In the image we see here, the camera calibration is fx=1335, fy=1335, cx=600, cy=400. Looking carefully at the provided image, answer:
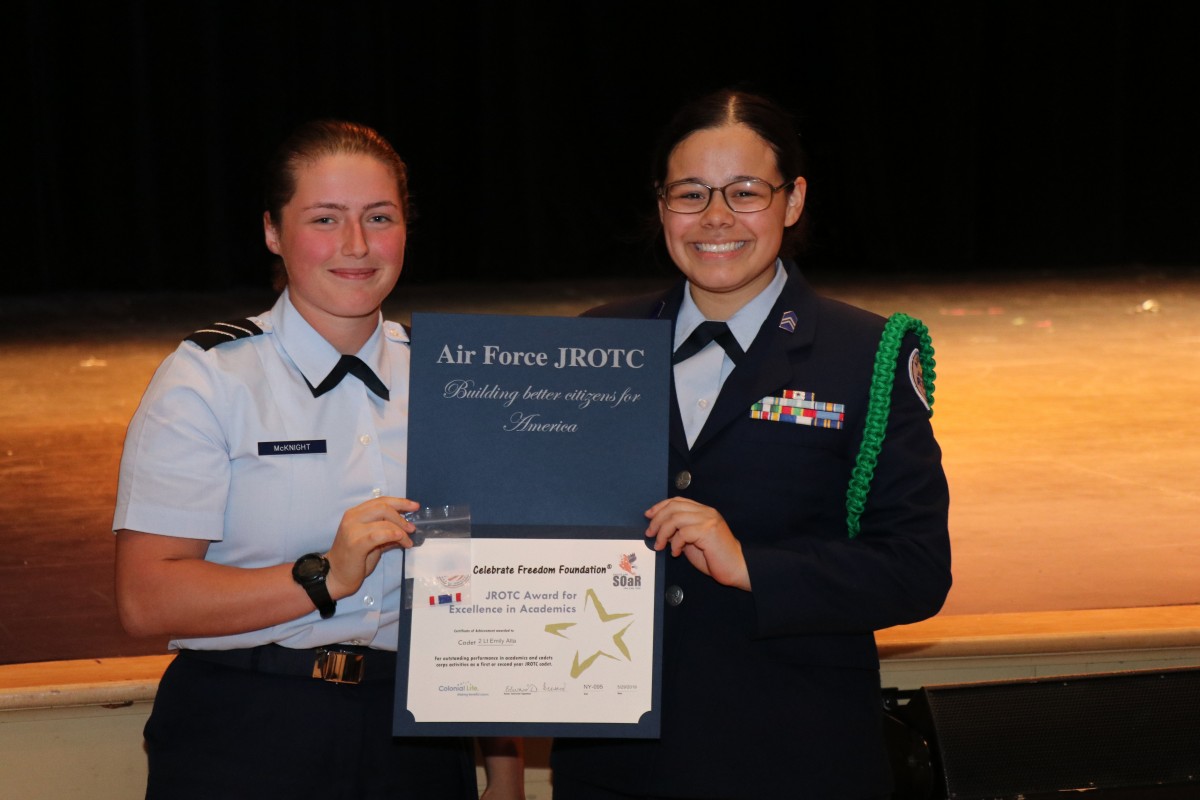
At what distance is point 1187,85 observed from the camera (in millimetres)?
9781

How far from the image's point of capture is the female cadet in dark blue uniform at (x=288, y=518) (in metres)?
1.43

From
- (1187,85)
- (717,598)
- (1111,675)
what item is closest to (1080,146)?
(1187,85)

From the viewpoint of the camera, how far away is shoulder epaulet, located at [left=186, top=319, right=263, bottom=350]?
1.50 meters

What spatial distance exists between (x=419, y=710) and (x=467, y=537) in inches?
7.4

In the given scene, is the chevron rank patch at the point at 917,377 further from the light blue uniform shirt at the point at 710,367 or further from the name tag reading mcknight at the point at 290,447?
the name tag reading mcknight at the point at 290,447

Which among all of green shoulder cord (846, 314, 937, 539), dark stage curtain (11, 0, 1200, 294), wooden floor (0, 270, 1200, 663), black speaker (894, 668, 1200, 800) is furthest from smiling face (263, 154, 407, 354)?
dark stage curtain (11, 0, 1200, 294)

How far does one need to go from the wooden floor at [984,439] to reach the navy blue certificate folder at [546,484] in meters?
1.37

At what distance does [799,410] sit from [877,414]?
8 centimetres

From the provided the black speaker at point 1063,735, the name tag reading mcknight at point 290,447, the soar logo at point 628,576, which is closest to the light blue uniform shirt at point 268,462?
the name tag reading mcknight at point 290,447

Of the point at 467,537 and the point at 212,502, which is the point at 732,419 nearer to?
the point at 467,537

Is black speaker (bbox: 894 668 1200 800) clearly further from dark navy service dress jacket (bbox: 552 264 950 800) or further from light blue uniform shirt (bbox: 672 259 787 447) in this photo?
light blue uniform shirt (bbox: 672 259 787 447)

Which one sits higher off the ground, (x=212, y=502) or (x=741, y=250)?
(x=741, y=250)

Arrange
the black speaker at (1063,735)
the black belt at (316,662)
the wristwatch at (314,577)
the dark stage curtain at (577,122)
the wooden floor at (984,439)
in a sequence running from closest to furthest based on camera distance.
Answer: the wristwatch at (314,577), the black belt at (316,662), the black speaker at (1063,735), the wooden floor at (984,439), the dark stage curtain at (577,122)

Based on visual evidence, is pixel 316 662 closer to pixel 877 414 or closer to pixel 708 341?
pixel 708 341
